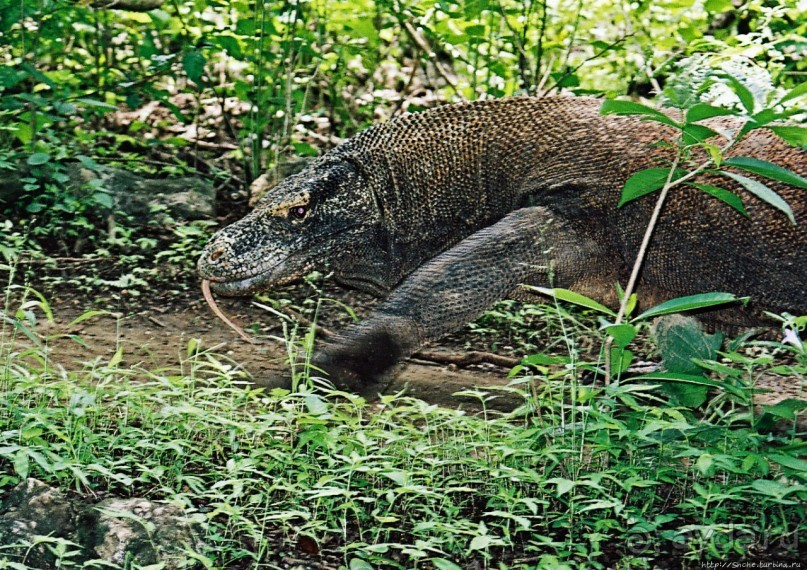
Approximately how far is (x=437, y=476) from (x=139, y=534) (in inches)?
31.0

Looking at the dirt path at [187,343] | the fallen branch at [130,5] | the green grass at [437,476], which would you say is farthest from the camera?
the fallen branch at [130,5]

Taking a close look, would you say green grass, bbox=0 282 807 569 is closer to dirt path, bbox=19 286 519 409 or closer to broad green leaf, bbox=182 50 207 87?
dirt path, bbox=19 286 519 409

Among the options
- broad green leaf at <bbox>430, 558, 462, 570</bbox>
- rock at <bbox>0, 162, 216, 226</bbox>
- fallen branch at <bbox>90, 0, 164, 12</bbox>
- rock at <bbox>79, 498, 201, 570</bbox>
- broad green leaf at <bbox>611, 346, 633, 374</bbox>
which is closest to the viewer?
broad green leaf at <bbox>430, 558, 462, 570</bbox>

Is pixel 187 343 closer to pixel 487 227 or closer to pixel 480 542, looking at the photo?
pixel 487 227

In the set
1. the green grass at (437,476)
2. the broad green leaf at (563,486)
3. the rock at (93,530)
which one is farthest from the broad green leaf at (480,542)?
the rock at (93,530)

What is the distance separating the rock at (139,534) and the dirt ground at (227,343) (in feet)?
3.75

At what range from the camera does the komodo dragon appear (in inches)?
147

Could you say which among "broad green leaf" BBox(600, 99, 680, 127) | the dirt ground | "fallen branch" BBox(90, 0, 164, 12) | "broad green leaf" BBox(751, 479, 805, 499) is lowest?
the dirt ground

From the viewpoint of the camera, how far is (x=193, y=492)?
2689 millimetres

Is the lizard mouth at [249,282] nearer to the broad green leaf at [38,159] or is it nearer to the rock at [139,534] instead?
the broad green leaf at [38,159]

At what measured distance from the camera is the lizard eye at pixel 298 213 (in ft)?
13.5

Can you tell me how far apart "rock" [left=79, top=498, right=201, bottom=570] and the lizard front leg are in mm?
1259

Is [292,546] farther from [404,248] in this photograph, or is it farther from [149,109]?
[149,109]

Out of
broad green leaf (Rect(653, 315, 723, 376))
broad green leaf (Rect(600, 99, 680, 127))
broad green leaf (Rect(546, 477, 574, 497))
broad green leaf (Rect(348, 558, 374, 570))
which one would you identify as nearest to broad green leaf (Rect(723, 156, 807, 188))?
broad green leaf (Rect(600, 99, 680, 127))
